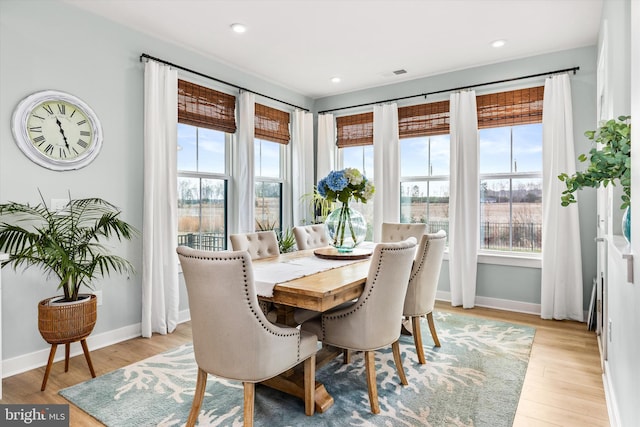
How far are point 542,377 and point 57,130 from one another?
3.93 meters

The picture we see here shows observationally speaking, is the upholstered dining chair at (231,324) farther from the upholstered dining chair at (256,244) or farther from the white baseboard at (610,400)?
the white baseboard at (610,400)

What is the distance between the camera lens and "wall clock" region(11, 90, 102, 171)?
8.73 ft

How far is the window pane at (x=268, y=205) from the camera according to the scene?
15.7 ft

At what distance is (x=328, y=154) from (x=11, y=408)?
423cm

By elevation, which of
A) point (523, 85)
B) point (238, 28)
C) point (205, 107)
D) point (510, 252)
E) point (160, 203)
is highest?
point (238, 28)

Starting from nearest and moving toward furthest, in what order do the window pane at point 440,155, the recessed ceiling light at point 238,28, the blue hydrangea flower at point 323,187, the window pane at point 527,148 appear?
the blue hydrangea flower at point 323,187 → the recessed ceiling light at point 238,28 → the window pane at point 527,148 → the window pane at point 440,155

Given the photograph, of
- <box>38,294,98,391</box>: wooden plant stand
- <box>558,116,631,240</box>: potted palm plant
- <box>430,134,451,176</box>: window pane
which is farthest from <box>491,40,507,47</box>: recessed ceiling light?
<box>38,294,98,391</box>: wooden plant stand

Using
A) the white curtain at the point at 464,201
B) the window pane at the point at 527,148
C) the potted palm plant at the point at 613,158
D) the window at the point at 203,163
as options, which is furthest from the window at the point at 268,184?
the potted palm plant at the point at 613,158

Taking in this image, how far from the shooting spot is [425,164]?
477cm

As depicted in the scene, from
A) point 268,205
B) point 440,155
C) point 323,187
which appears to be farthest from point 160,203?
point 440,155

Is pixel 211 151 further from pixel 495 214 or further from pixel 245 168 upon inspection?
pixel 495 214

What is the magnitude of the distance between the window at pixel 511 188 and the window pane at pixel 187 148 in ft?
10.6

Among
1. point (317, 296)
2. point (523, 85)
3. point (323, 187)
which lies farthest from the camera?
point (523, 85)

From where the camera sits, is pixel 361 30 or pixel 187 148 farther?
pixel 187 148
